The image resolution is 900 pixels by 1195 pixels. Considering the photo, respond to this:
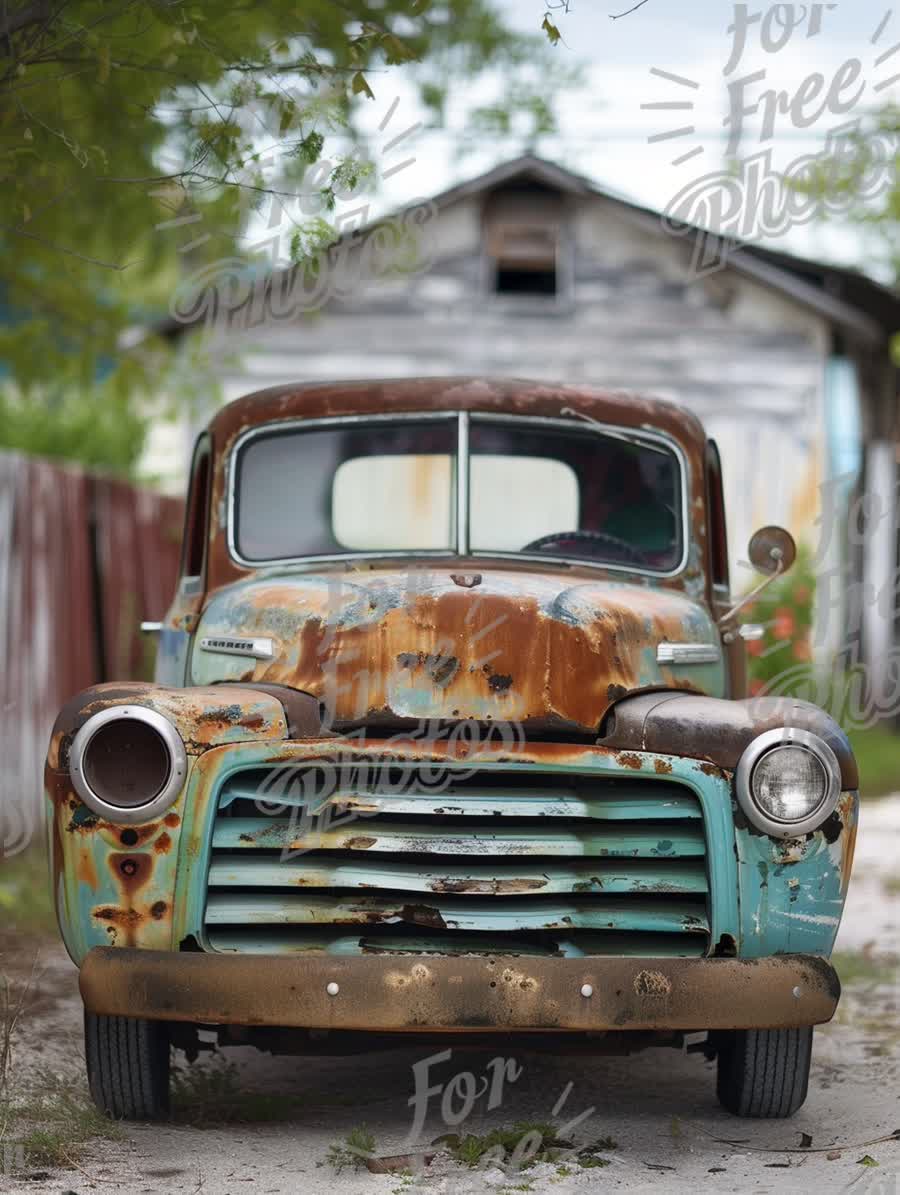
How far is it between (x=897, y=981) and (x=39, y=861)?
4.37 meters

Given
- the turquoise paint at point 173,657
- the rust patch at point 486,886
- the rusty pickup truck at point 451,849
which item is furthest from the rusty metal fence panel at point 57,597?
the rust patch at point 486,886

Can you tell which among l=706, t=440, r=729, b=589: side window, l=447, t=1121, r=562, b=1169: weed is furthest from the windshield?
l=447, t=1121, r=562, b=1169: weed

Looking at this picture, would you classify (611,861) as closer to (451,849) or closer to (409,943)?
(451,849)

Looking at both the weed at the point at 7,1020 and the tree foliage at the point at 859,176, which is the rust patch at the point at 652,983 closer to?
the weed at the point at 7,1020

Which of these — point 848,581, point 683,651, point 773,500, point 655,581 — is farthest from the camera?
point 848,581

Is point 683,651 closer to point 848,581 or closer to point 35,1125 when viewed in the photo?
point 35,1125

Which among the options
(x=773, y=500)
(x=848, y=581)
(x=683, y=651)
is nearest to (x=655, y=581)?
(x=683, y=651)

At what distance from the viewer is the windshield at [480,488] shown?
5277 millimetres

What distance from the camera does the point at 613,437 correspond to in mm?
5508

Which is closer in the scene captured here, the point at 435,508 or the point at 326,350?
the point at 435,508

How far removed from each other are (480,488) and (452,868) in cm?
153

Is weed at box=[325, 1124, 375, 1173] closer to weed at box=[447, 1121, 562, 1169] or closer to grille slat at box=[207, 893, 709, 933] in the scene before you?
weed at box=[447, 1121, 562, 1169]

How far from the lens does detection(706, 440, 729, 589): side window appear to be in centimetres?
554

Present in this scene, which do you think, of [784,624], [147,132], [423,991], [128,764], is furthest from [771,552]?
[784,624]
